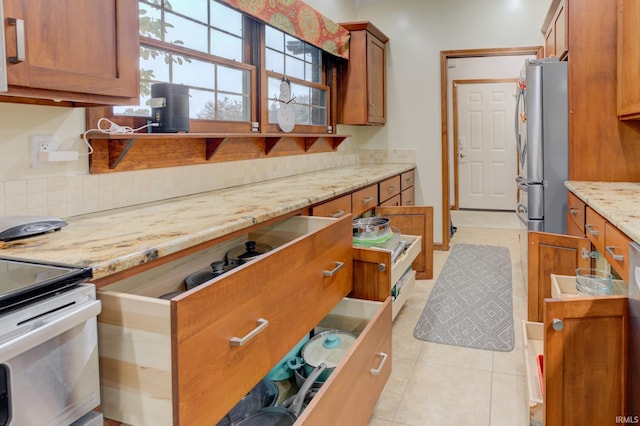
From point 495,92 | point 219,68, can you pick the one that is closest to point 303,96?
point 219,68

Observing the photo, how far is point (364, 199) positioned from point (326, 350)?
4.19 ft

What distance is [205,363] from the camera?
40.8 inches

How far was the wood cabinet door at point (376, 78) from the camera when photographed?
427cm

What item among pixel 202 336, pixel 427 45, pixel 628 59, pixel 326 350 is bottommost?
pixel 326 350

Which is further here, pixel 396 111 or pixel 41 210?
pixel 396 111

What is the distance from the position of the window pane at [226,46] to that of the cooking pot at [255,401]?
171 cm

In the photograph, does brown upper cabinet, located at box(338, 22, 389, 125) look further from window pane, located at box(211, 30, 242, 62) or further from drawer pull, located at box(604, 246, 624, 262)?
drawer pull, located at box(604, 246, 624, 262)

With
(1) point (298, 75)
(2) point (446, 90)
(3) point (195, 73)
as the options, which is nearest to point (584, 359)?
(3) point (195, 73)

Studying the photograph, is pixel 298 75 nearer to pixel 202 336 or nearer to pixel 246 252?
pixel 246 252

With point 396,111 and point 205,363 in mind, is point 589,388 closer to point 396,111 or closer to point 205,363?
point 205,363

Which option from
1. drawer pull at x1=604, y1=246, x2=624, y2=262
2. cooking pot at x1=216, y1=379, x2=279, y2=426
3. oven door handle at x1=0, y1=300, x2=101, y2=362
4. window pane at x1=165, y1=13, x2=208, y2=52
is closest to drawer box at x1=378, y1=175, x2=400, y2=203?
window pane at x1=165, y1=13, x2=208, y2=52

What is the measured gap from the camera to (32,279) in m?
0.87

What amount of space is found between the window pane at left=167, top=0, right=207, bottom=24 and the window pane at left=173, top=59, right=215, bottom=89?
0.22 m

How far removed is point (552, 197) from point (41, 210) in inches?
111
